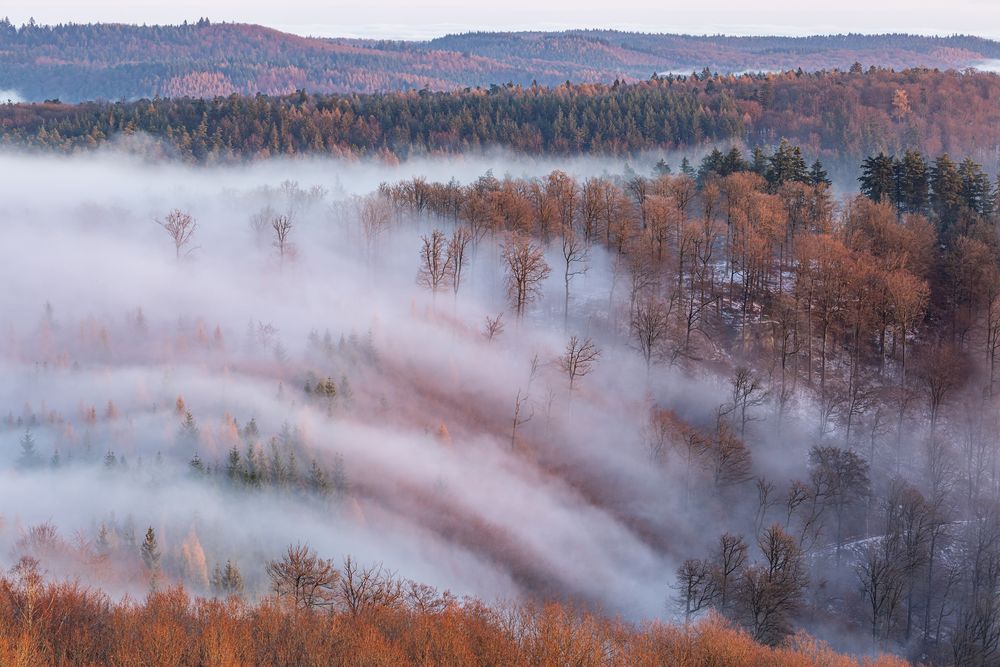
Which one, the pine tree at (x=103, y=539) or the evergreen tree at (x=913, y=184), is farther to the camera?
the evergreen tree at (x=913, y=184)

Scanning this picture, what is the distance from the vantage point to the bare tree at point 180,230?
11412cm

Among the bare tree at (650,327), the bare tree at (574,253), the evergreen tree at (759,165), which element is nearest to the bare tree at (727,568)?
the bare tree at (650,327)

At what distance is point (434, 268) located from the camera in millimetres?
97188

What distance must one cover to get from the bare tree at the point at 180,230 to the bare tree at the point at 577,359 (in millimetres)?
49115

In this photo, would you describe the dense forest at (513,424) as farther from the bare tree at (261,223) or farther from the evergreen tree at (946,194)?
the bare tree at (261,223)

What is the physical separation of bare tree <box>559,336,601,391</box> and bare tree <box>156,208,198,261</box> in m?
49.1

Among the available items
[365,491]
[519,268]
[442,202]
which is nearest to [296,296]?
[442,202]

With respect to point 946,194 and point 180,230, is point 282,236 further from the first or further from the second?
point 946,194

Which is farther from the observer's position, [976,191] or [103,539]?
[976,191]

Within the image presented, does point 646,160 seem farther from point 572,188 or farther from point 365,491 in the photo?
point 365,491

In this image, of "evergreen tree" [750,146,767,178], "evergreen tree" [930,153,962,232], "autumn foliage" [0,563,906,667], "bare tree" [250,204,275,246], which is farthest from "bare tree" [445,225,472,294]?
"evergreen tree" [930,153,962,232]

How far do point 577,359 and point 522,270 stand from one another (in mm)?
11934

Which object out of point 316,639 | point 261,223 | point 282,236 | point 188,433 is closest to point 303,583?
point 316,639

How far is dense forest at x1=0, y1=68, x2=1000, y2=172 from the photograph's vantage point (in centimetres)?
16512
